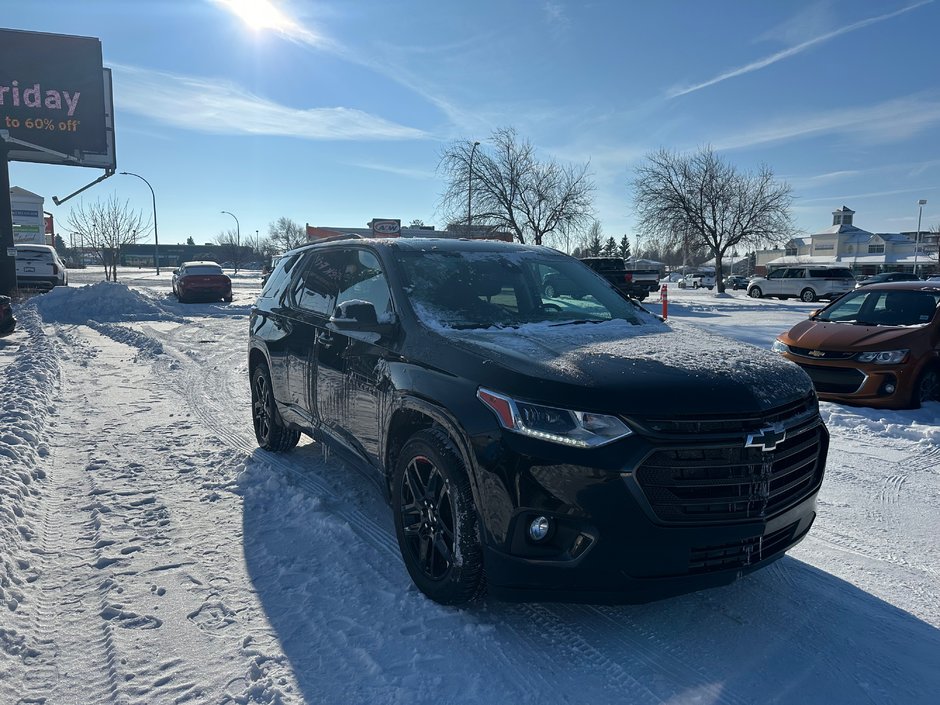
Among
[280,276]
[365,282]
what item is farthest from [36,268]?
[365,282]

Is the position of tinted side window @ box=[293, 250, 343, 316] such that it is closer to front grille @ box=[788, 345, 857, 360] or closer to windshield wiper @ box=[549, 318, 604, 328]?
windshield wiper @ box=[549, 318, 604, 328]

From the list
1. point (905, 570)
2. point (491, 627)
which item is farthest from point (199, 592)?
point (905, 570)

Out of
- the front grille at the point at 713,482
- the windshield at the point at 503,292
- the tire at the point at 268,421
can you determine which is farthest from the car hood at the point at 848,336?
the tire at the point at 268,421

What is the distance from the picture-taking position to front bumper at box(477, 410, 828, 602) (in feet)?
7.95

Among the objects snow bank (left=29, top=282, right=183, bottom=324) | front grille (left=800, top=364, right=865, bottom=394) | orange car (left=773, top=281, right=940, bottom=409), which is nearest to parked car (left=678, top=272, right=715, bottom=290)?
snow bank (left=29, top=282, right=183, bottom=324)

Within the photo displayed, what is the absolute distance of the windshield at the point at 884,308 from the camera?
24.2ft

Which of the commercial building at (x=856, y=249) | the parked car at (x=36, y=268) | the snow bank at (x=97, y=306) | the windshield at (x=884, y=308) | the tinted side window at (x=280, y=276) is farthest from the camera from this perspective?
the commercial building at (x=856, y=249)

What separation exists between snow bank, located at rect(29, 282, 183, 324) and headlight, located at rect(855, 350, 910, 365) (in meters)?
16.6

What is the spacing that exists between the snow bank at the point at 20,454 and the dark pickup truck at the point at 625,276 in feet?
64.0

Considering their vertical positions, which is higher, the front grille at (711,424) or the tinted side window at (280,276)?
the tinted side window at (280,276)

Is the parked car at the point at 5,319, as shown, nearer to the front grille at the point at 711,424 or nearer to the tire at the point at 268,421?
the tire at the point at 268,421

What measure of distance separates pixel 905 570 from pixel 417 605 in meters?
2.73

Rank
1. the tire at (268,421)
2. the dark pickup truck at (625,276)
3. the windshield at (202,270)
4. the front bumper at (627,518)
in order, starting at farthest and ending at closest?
the dark pickup truck at (625,276), the windshield at (202,270), the tire at (268,421), the front bumper at (627,518)

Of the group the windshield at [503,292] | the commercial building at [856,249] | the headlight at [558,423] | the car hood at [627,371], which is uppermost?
the commercial building at [856,249]
